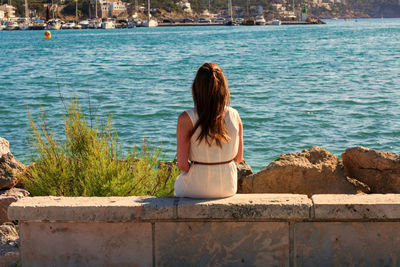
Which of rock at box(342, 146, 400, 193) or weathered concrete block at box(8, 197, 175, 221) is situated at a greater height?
weathered concrete block at box(8, 197, 175, 221)

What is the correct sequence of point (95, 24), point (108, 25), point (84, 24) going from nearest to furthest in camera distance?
point (108, 25) → point (95, 24) → point (84, 24)

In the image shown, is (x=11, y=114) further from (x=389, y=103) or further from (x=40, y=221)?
(x=40, y=221)

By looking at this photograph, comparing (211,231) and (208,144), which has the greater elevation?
(208,144)

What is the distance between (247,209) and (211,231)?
31 cm

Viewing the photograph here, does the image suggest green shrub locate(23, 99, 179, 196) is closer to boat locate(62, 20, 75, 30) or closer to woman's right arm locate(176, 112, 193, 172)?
woman's right arm locate(176, 112, 193, 172)

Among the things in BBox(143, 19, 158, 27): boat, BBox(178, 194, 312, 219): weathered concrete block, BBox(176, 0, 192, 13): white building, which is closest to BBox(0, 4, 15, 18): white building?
BBox(143, 19, 158, 27): boat

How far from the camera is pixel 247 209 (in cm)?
420

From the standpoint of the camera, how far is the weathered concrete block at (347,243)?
4211 mm

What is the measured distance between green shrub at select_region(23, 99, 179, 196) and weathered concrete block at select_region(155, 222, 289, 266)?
1.22 m

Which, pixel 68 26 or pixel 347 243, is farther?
pixel 68 26

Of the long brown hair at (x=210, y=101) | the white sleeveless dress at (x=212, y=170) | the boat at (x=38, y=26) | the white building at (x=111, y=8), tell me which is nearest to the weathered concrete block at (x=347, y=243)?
the white sleeveless dress at (x=212, y=170)

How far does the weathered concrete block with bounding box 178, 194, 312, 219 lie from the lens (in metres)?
4.20

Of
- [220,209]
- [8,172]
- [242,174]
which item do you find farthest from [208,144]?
[8,172]

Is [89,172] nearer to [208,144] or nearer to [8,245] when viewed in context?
[8,245]
